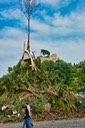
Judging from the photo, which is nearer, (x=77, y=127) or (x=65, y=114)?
(x=77, y=127)

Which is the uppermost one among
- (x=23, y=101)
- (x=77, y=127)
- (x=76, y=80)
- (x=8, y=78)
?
(x=76, y=80)

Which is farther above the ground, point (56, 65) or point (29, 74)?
point (56, 65)

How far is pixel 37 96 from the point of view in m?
29.0

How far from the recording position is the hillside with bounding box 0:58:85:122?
27.7 meters

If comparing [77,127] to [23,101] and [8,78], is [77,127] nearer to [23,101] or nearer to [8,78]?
[23,101]

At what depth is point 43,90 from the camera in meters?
30.0

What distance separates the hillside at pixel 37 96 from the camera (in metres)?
27.7

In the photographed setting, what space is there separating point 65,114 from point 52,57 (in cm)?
12839

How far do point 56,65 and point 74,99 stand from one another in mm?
97772

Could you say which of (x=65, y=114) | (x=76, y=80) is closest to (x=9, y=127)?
(x=65, y=114)

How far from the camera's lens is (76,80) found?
118 metres

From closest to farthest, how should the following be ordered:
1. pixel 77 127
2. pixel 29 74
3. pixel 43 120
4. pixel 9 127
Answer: pixel 77 127 < pixel 9 127 < pixel 43 120 < pixel 29 74

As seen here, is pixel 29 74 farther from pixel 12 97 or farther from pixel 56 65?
pixel 56 65

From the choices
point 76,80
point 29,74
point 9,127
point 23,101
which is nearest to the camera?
point 9,127
